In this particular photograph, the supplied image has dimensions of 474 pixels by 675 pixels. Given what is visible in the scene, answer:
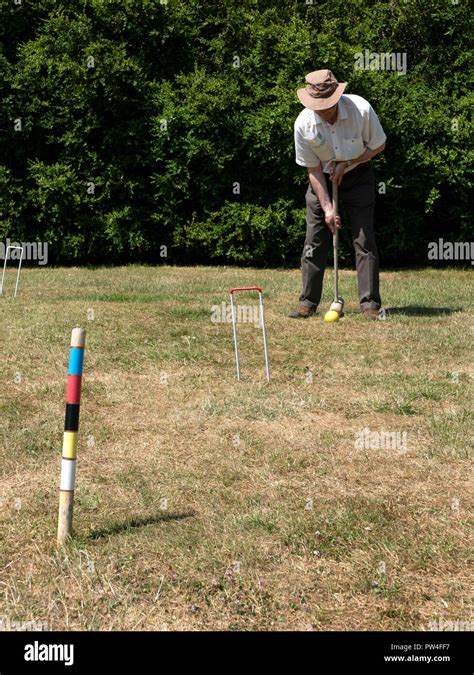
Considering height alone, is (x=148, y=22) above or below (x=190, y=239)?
above

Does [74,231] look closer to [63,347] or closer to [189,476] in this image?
[63,347]

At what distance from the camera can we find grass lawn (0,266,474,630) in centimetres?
331

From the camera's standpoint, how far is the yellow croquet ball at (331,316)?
7941mm

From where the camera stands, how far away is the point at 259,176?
1366 centimetres

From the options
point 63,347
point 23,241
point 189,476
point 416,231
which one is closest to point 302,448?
point 189,476

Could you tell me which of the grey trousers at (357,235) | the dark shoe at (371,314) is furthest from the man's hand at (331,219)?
the dark shoe at (371,314)

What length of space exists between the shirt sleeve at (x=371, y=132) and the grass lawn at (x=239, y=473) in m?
1.64

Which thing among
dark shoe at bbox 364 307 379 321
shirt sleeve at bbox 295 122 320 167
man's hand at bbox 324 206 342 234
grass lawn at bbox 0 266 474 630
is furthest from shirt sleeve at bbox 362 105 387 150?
grass lawn at bbox 0 266 474 630

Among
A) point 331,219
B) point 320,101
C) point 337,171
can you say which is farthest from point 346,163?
point 320,101

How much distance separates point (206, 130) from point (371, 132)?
20.3 ft

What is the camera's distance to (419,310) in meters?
8.69

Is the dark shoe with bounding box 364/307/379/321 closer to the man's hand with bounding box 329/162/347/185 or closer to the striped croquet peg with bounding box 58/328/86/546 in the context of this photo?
the man's hand with bounding box 329/162/347/185

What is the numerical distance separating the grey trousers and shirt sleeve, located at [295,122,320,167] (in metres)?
0.31

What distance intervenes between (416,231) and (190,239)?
3.70 meters
